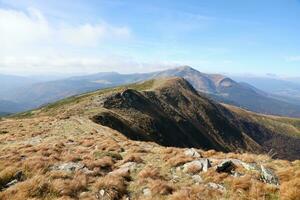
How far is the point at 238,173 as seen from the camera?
14125mm

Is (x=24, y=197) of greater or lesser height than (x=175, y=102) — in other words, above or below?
above

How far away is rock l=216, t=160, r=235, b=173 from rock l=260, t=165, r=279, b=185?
136 centimetres

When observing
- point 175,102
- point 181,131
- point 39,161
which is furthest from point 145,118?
point 39,161

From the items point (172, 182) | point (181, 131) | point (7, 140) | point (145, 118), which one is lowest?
point (181, 131)

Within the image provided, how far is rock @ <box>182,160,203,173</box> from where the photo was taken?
1488 cm

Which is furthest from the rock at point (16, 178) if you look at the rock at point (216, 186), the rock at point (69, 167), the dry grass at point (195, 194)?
the rock at point (216, 186)

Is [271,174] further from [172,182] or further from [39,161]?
[39,161]

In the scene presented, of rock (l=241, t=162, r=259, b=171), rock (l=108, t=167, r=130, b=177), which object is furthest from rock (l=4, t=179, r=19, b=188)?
rock (l=241, t=162, r=259, b=171)

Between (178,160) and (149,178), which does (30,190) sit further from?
(178,160)

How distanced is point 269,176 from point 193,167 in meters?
3.37

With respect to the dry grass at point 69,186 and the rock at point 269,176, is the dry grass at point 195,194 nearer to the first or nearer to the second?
the rock at point 269,176

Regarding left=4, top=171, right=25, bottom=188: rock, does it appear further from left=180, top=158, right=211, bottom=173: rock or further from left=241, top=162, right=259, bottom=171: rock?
left=241, top=162, right=259, bottom=171: rock

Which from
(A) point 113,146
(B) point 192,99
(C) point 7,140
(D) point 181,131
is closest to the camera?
(A) point 113,146

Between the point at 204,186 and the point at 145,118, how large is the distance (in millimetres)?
73334
